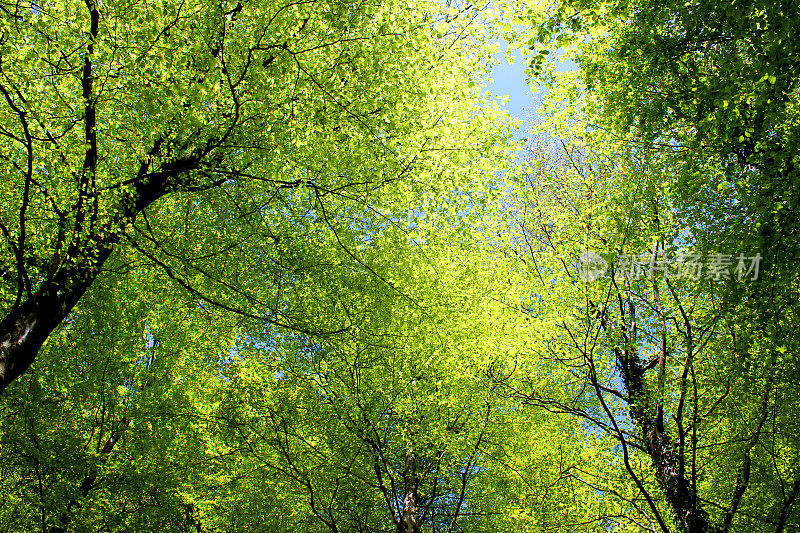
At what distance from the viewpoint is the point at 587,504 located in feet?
33.7

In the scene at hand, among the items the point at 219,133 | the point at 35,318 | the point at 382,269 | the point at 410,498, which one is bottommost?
the point at 35,318

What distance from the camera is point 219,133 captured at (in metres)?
6.43

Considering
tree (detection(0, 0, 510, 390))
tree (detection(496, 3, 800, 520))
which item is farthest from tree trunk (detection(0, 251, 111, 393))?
tree (detection(496, 3, 800, 520))

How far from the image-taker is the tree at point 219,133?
18.8 ft

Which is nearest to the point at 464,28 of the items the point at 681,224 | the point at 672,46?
the point at 672,46

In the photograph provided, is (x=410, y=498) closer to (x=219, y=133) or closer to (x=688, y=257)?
(x=688, y=257)

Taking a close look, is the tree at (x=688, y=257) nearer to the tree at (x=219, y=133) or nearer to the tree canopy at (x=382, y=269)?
the tree canopy at (x=382, y=269)

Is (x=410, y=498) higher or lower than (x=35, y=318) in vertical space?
higher

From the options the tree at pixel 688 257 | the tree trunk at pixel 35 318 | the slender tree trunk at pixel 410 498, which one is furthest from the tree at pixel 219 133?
the slender tree trunk at pixel 410 498

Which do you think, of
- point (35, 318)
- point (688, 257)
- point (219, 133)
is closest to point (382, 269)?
point (219, 133)

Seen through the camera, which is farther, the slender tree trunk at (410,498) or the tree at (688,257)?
the slender tree trunk at (410,498)

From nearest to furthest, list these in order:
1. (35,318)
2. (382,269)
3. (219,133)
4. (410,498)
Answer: (35,318) < (219,133) < (382,269) < (410,498)

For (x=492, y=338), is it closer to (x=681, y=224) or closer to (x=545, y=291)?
(x=545, y=291)

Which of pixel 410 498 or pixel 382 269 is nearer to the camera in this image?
pixel 382 269
